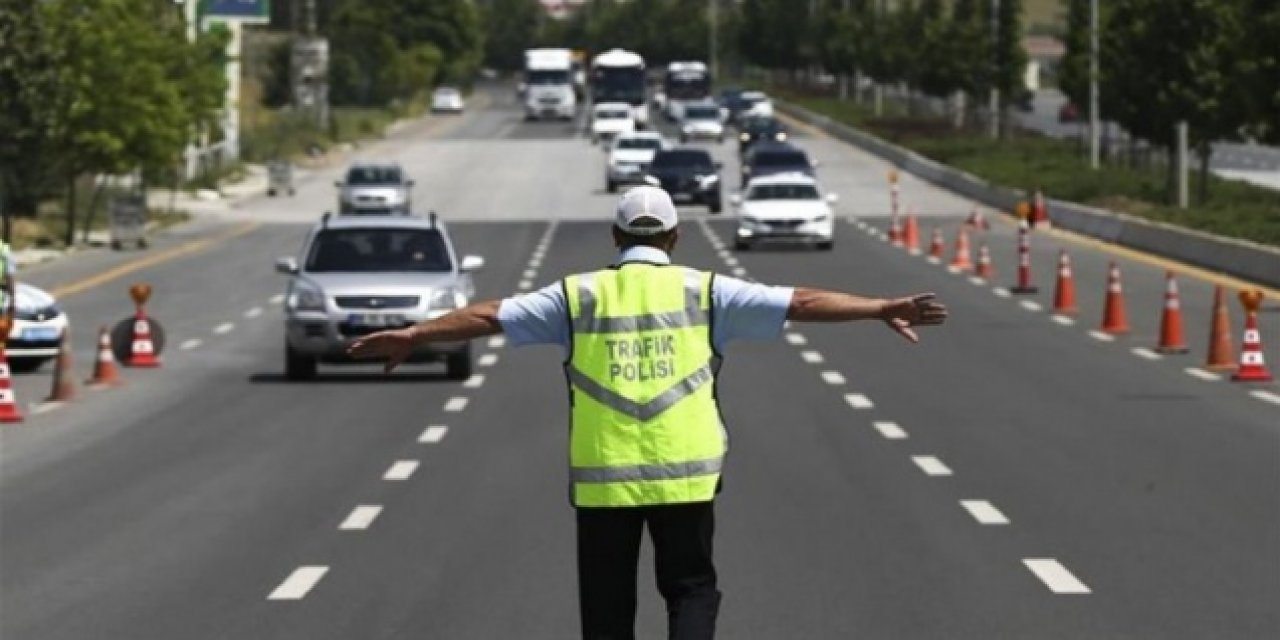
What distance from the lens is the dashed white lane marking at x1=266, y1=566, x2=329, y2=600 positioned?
1441cm

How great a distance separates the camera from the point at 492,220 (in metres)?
71.6

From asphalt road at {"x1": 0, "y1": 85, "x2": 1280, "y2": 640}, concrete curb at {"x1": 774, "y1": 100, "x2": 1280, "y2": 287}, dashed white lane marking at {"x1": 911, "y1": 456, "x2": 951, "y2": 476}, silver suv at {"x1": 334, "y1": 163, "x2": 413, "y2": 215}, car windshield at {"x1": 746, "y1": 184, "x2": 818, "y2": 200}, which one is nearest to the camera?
asphalt road at {"x1": 0, "y1": 85, "x2": 1280, "y2": 640}

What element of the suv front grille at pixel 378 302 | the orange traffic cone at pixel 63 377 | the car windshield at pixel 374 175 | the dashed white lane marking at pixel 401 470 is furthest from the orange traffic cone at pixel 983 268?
the dashed white lane marking at pixel 401 470

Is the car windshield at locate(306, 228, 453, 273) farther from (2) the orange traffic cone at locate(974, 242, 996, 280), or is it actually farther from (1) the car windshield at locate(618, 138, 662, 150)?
(1) the car windshield at locate(618, 138, 662, 150)

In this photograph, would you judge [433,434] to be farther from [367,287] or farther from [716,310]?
[716,310]

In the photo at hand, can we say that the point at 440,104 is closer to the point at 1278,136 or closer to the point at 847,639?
the point at 1278,136

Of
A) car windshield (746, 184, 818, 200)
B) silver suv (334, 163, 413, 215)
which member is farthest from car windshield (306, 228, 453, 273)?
silver suv (334, 163, 413, 215)

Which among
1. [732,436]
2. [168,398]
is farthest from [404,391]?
[732,436]

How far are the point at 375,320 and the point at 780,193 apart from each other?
94.4 feet

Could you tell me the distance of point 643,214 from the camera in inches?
330

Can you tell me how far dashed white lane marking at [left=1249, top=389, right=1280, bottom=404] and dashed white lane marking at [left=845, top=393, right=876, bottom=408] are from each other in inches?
121

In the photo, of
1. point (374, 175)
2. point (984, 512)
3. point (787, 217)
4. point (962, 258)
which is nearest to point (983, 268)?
point (962, 258)

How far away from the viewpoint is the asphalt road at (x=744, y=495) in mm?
13828

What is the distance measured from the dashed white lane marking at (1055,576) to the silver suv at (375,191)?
54.4 meters
